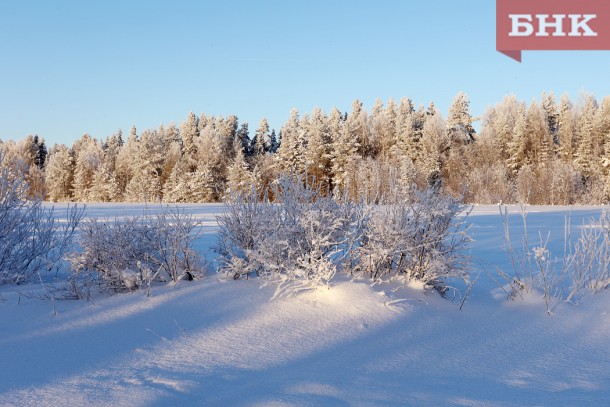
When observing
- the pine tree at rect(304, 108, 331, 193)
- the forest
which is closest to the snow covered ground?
the forest

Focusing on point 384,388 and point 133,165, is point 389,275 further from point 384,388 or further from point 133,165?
point 133,165

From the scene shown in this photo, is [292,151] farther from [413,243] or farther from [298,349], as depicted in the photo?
[298,349]

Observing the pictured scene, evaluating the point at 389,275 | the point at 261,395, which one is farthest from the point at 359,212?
the point at 261,395

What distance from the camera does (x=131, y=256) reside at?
5465mm

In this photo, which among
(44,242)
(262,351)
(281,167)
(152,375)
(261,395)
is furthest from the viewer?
(281,167)

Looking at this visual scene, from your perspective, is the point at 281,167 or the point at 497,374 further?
the point at 281,167

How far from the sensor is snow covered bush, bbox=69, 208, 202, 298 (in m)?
5.20

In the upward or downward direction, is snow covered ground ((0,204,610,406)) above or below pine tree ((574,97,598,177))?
below

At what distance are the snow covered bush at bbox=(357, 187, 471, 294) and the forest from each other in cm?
3161

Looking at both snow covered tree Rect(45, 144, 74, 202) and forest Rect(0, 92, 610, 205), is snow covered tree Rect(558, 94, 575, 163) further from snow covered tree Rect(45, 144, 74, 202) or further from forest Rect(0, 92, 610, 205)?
snow covered tree Rect(45, 144, 74, 202)

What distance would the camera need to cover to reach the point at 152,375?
3.21 m

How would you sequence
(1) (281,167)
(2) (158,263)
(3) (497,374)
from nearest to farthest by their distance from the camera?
(3) (497,374), (2) (158,263), (1) (281,167)

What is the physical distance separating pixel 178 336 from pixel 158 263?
1.72 meters

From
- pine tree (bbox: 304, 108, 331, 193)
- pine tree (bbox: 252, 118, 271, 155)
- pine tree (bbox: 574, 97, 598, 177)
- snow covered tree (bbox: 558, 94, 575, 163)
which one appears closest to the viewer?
pine tree (bbox: 574, 97, 598, 177)
